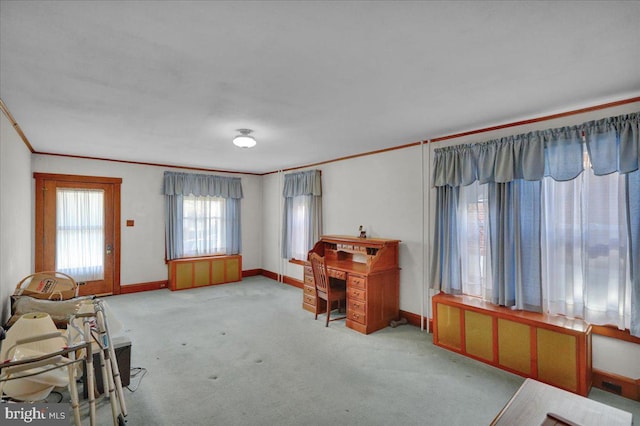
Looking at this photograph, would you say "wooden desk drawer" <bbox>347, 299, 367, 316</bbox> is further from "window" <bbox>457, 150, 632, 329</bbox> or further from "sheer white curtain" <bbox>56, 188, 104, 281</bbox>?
"sheer white curtain" <bbox>56, 188, 104, 281</bbox>

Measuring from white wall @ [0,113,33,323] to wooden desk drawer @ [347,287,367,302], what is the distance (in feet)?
11.5

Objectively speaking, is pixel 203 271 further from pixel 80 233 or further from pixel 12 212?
pixel 12 212

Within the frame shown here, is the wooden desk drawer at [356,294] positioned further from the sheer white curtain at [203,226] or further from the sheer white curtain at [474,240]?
the sheer white curtain at [203,226]

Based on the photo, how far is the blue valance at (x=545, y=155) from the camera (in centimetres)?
253

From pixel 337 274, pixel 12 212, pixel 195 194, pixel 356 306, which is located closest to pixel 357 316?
pixel 356 306

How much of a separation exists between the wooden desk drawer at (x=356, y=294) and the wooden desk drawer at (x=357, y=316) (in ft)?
0.56

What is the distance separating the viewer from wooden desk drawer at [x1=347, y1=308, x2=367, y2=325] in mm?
4004

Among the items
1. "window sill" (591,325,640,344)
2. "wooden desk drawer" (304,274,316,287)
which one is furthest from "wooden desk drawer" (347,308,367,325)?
"window sill" (591,325,640,344)

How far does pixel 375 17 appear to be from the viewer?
4.95ft

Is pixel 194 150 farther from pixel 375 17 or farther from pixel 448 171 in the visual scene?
pixel 375 17

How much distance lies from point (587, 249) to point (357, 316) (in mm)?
2486

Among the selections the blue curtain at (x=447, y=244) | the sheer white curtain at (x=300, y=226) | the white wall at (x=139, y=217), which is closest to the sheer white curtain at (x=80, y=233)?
the white wall at (x=139, y=217)

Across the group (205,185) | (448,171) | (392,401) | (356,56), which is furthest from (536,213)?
(205,185)

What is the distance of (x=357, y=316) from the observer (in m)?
4.09
